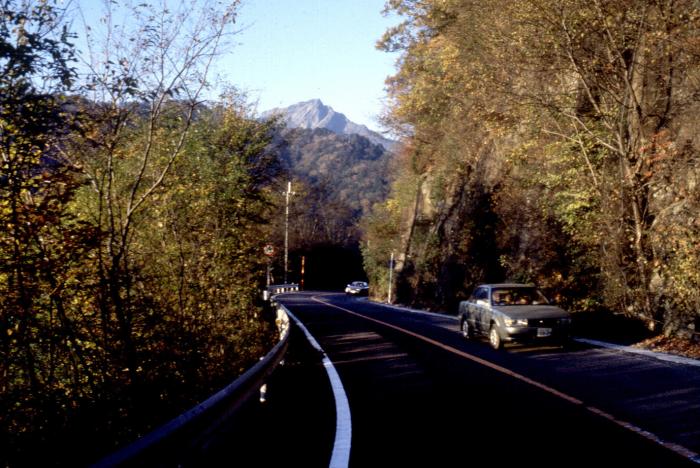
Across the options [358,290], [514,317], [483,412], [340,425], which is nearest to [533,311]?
[514,317]

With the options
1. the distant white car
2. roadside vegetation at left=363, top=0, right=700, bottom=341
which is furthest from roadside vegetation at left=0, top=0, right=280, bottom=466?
the distant white car

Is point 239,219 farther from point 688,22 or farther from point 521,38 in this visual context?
point 688,22

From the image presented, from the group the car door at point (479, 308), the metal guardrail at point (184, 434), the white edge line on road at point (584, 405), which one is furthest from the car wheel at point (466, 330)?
the metal guardrail at point (184, 434)

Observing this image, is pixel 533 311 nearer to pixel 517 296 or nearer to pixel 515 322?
pixel 515 322

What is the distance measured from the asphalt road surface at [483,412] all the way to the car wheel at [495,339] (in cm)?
79

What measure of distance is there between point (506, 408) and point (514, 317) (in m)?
6.77

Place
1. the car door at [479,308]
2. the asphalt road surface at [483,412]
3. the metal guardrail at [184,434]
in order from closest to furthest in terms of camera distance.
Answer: the metal guardrail at [184,434]
the asphalt road surface at [483,412]
the car door at [479,308]

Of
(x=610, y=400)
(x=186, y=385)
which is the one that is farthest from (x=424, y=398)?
(x=186, y=385)

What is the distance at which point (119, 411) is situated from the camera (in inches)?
309

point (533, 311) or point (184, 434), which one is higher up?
point (533, 311)

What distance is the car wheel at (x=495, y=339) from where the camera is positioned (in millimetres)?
15742

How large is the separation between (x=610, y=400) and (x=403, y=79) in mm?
38513

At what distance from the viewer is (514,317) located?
1524cm

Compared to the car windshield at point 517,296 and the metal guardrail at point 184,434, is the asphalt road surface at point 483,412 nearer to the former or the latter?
the metal guardrail at point 184,434
